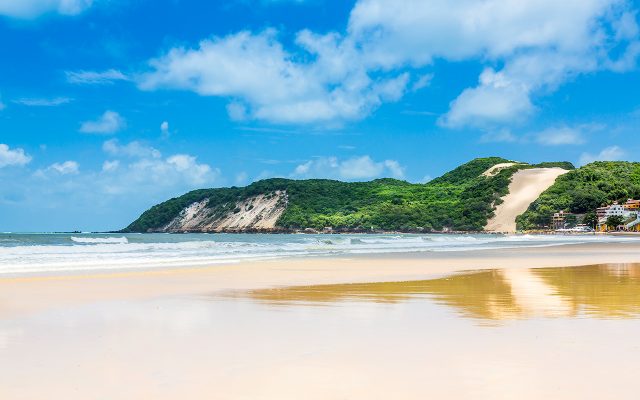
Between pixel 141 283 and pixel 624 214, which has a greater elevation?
pixel 624 214

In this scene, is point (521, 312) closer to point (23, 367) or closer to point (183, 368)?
point (183, 368)

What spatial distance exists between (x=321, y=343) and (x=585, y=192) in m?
158

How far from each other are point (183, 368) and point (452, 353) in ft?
9.78

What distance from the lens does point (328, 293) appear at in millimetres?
15234

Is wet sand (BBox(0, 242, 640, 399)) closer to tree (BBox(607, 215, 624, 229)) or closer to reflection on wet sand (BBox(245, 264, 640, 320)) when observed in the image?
reflection on wet sand (BBox(245, 264, 640, 320))

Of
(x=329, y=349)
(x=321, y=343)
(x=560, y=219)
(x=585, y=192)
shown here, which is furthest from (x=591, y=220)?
(x=329, y=349)

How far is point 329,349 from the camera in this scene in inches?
317

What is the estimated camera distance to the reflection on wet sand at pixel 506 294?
454 inches

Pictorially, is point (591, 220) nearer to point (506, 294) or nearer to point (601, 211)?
point (601, 211)

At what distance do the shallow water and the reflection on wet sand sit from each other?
0.29ft

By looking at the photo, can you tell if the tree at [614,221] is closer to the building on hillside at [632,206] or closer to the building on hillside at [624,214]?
the building on hillside at [624,214]

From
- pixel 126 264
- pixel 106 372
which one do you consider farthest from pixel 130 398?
pixel 126 264

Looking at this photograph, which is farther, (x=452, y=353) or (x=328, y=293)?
(x=328, y=293)

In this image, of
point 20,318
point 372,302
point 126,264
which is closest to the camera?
point 20,318
